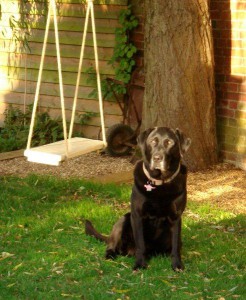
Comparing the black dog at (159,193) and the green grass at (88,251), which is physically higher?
the black dog at (159,193)

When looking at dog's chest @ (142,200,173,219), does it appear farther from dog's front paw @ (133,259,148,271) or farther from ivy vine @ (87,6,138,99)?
ivy vine @ (87,6,138,99)

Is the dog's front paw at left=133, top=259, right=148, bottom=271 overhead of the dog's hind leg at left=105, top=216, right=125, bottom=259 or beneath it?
beneath

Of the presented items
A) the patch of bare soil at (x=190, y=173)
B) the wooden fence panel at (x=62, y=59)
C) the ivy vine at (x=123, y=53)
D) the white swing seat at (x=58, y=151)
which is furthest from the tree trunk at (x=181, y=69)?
the white swing seat at (x=58, y=151)

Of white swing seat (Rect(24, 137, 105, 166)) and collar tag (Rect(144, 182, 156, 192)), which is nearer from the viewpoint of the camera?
collar tag (Rect(144, 182, 156, 192))

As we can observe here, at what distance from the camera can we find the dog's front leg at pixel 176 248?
5699 millimetres

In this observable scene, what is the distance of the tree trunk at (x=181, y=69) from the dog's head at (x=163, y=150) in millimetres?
3202

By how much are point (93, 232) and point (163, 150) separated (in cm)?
118

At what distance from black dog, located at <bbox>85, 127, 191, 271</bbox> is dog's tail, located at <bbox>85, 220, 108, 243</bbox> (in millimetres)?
567

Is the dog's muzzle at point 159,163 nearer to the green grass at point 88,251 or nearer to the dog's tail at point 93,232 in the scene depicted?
the green grass at point 88,251

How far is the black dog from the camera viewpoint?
5.66m

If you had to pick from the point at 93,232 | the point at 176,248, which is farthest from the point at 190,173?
the point at 176,248

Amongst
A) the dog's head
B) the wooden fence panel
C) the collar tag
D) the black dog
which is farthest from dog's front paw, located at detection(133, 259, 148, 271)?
the wooden fence panel

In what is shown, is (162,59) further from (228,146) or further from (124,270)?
(124,270)

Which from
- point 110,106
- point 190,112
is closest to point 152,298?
point 190,112
